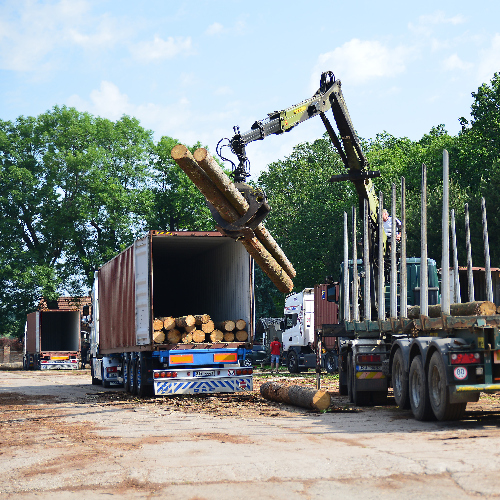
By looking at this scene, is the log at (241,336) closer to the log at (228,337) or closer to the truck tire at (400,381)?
the log at (228,337)

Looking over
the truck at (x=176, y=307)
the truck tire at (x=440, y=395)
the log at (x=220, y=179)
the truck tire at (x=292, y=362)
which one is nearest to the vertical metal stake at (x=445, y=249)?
the truck tire at (x=440, y=395)

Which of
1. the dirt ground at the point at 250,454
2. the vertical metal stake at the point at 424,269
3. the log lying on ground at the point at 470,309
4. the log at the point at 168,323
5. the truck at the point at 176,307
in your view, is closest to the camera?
the dirt ground at the point at 250,454

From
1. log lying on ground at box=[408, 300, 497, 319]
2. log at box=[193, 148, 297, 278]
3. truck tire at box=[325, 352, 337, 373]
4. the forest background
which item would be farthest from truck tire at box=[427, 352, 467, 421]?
the forest background

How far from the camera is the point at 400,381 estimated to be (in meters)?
12.7

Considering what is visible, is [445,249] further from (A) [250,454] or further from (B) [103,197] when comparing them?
(B) [103,197]

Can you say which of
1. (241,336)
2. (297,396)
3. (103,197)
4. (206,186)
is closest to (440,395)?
(297,396)

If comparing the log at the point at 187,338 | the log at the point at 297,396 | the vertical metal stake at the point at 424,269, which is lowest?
the log at the point at 297,396

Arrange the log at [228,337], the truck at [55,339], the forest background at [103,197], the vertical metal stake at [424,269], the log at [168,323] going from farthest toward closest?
the forest background at [103,197] → the truck at [55,339] → the log at [228,337] → the log at [168,323] → the vertical metal stake at [424,269]

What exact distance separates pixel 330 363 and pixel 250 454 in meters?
20.1

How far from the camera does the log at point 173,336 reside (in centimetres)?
1689

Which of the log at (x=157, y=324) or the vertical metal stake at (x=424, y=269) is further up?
the vertical metal stake at (x=424, y=269)

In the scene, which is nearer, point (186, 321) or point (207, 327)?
point (186, 321)

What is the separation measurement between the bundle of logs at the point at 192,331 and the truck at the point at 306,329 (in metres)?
11.1

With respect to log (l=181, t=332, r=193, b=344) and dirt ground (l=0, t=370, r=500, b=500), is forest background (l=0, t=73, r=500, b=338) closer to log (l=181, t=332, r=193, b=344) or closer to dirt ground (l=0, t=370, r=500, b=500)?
log (l=181, t=332, r=193, b=344)
